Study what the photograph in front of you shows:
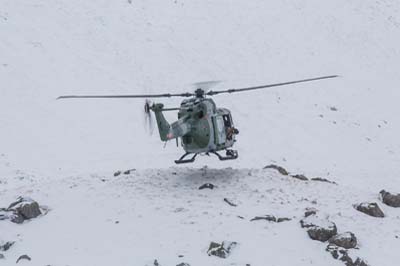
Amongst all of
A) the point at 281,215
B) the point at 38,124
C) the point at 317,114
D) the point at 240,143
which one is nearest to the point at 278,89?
the point at 317,114

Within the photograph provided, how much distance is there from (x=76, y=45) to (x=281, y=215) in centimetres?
1646

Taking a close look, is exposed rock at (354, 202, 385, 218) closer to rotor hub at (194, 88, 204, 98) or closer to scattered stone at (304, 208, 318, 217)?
scattered stone at (304, 208, 318, 217)

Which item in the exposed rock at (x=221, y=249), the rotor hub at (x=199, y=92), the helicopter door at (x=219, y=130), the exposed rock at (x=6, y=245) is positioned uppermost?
the rotor hub at (x=199, y=92)

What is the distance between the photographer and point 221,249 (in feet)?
34.6

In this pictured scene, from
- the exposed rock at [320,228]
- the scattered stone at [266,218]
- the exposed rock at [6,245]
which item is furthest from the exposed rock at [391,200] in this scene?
the exposed rock at [6,245]

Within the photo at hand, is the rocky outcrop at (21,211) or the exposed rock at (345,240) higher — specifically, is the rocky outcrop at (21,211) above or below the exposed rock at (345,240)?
above

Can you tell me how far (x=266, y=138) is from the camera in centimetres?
2341

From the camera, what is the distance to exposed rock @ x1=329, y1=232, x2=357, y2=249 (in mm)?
10977

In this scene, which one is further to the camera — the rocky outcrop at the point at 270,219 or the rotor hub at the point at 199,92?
the rotor hub at the point at 199,92

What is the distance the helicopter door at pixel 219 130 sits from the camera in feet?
45.6

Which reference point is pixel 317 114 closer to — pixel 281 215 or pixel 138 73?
pixel 138 73

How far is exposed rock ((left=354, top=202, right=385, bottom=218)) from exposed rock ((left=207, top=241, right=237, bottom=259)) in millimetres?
3746

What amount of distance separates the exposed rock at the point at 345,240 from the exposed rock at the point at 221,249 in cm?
198

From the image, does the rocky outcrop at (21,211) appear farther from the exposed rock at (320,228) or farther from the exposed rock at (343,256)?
the exposed rock at (343,256)
